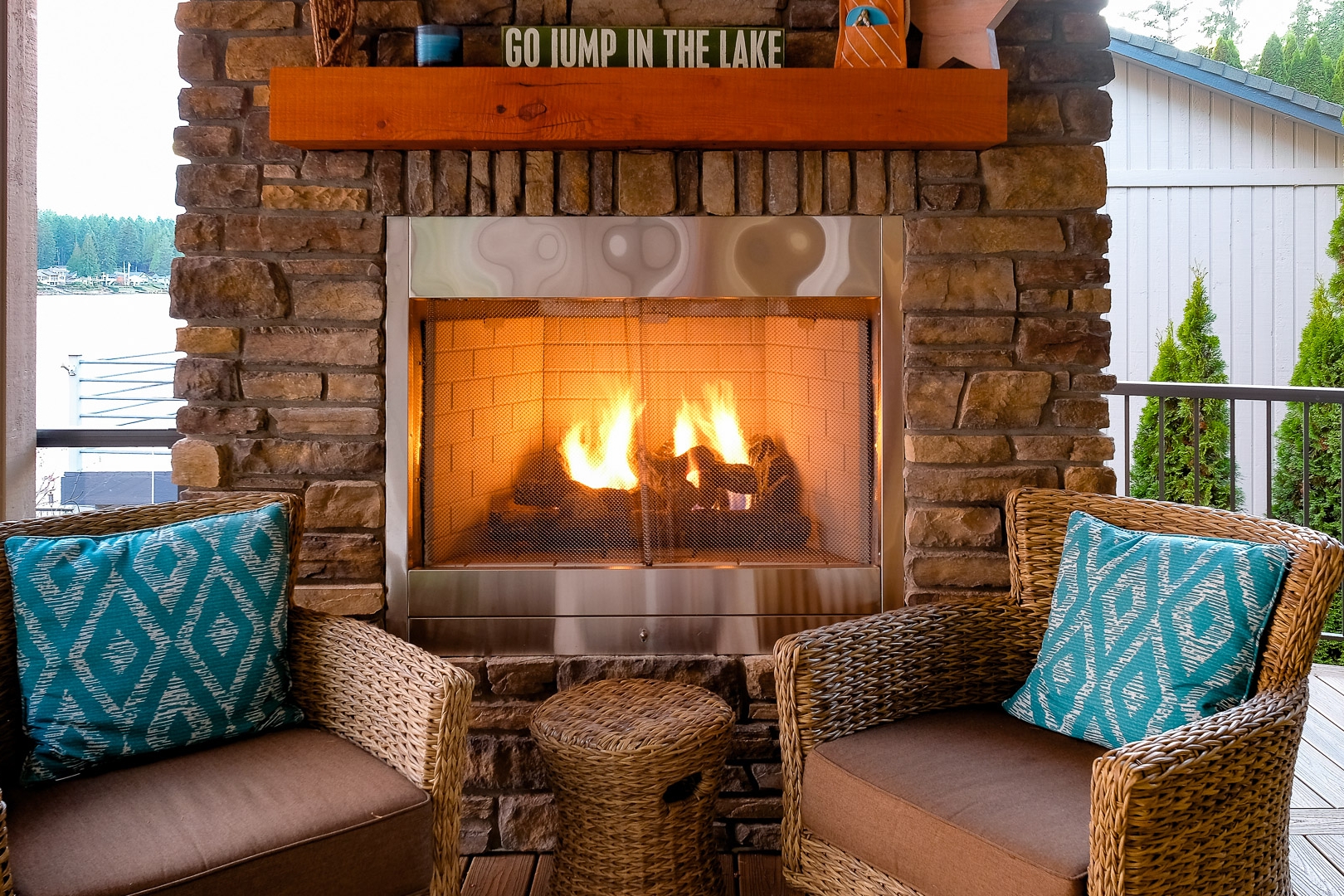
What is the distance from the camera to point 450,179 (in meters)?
2.16

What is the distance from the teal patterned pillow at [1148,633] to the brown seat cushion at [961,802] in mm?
A: 72

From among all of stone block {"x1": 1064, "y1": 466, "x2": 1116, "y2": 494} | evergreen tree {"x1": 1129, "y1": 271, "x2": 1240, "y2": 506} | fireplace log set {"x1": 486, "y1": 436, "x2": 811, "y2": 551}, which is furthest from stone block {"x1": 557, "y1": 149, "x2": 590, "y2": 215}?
evergreen tree {"x1": 1129, "y1": 271, "x2": 1240, "y2": 506}

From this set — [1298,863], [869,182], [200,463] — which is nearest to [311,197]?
[200,463]

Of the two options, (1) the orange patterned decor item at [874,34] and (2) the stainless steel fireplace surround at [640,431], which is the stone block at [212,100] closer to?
(2) the stainless steel fireplace surround at [640,431]

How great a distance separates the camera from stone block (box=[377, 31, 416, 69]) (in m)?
2.18

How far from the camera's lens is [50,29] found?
2.75 m

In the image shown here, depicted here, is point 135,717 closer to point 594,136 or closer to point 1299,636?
point 594,136

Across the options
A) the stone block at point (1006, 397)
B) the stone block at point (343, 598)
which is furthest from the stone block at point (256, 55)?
the stone block at point (1006, 397)

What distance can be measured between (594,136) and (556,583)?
0.99m

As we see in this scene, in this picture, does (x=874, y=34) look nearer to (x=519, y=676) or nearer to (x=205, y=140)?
(x=205, y=140)

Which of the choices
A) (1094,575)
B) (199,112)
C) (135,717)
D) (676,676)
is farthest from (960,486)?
(199,112)

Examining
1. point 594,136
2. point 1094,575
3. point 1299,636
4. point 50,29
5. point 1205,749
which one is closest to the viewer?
point 1205,749

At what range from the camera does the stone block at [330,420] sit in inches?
86.6

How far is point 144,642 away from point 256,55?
4.33 ft
